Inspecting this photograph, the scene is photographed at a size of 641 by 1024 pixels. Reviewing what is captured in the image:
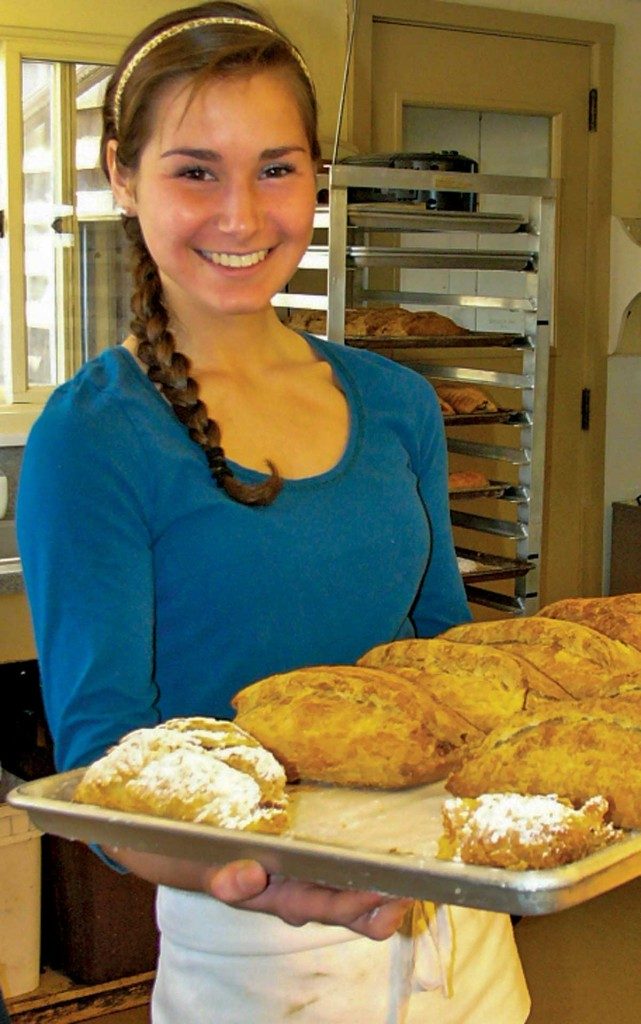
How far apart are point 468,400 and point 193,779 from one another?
2.40 meters

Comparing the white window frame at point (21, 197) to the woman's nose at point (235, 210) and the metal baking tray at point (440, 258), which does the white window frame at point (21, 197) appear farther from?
the woman's nose at point (235, 210)

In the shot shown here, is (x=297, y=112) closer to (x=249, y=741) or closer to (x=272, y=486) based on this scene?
(x=272, y=486)

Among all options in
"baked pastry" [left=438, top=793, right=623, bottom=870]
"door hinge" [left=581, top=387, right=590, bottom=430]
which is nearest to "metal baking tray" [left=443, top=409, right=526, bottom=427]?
"door hinge" [left=581, top=387, right=590, bottom=430]

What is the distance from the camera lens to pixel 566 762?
88 centimetres

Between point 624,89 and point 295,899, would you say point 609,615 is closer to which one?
point 295,899

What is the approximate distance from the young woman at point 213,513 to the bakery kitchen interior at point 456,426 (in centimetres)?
11

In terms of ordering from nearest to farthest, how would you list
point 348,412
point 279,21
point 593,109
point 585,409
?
point 348,412
point 279,21
point 593,109
point 585,409

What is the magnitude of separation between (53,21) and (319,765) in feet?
8.84

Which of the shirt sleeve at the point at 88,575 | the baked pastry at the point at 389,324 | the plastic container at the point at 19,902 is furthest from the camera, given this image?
the baked pastry at the point at 389,324

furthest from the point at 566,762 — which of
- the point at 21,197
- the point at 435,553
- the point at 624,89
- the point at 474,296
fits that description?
the point at 624,89

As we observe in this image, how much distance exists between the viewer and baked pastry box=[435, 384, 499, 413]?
314cm

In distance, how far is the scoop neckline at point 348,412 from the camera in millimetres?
1124

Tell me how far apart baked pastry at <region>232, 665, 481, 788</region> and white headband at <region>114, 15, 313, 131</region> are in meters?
0.53

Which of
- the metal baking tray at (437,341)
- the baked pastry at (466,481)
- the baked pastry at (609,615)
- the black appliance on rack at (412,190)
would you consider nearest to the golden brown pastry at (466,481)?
the baked pastry at (466,481)
